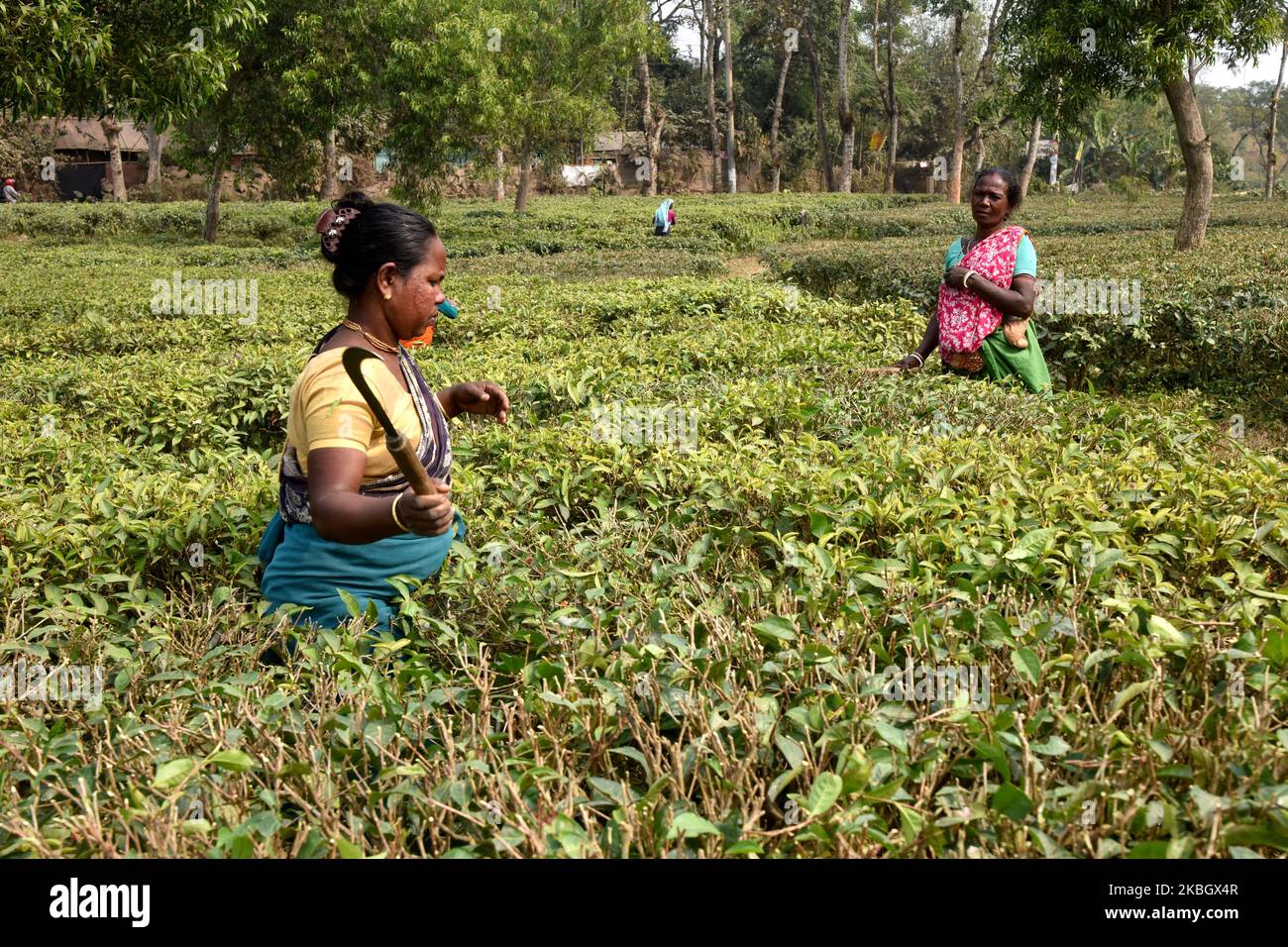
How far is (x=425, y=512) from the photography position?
2.48 meters

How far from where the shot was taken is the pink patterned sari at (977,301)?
16.8 ft

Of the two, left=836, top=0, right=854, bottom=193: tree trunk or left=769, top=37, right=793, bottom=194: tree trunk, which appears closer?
left=836, top=0, right=854, bottom=193: tree trunk

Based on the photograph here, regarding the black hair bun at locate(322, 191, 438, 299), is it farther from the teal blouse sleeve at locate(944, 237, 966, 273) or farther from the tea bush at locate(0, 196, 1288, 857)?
the teal blouse sleeve at locate(944, 237, 966, 273)

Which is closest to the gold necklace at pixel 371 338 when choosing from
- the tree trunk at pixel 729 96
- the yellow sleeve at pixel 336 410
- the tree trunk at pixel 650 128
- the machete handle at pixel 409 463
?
the yellow sleeve at pixel 336 410

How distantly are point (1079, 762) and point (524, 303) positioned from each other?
8.70 meters

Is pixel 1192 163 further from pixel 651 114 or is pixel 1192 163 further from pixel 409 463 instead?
pixel 651 114
